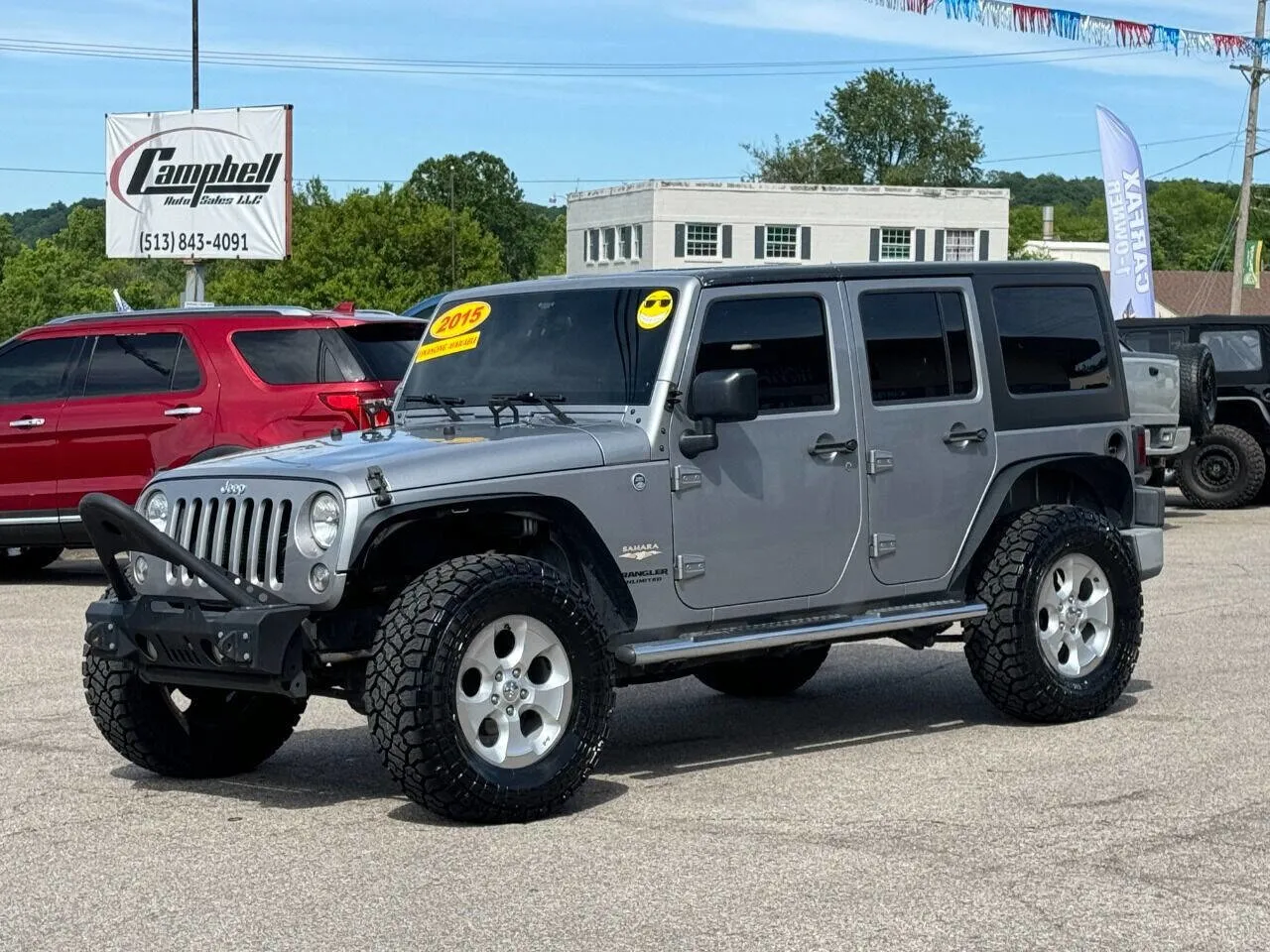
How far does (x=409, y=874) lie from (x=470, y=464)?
4.93 ft

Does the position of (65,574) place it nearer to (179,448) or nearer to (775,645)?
(179,448)

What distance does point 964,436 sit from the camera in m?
8.34

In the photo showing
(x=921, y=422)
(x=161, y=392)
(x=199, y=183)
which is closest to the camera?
(x=921, y=422)

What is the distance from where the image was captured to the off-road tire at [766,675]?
30.6 feet

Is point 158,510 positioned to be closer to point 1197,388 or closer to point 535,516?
point 535,516

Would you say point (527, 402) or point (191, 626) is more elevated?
point (527, 402)

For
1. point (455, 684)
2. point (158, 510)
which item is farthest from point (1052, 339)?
point (158, 510)

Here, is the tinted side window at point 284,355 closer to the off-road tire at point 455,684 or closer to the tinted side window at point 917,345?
the tinted side window at point 917,345

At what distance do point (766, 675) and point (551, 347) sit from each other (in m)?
2.35

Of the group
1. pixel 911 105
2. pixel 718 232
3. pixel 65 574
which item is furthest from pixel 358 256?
pixel 65 574

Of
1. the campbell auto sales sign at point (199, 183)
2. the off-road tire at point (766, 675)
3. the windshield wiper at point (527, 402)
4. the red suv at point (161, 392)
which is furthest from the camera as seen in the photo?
the campbell auto sales sign at point (199, 183)

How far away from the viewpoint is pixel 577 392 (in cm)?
767

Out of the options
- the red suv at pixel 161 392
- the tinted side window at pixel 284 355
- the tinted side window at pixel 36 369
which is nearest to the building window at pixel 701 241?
the tinted side window at pixel 36 369

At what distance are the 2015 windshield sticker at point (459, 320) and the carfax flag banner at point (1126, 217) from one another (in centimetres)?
2468
